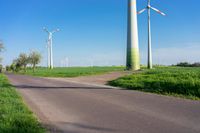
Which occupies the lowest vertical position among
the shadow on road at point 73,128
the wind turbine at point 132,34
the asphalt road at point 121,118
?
the shadow on road at point 73,128

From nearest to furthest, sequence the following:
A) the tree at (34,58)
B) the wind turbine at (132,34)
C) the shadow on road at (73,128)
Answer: the shadow on road at (73,128), the wind turbine at (132,34), the tree at (34,58)

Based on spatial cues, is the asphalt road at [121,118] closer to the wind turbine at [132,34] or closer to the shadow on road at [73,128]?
the shadow on road at [73,128]

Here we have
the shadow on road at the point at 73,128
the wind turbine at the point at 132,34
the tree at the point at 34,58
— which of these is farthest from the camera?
the tree at the point at 34,58

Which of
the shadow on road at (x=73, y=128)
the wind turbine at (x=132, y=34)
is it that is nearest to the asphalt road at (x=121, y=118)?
the shadow on road at (x=73, y=128)

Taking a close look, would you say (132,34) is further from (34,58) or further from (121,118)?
(34,58)

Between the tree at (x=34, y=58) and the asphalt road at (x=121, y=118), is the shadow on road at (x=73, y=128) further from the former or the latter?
the tree at (x=34, y=58)

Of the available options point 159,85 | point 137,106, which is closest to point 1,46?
point 159,85

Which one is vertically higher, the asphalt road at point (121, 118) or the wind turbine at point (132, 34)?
the wind turbine at point (132, 34)

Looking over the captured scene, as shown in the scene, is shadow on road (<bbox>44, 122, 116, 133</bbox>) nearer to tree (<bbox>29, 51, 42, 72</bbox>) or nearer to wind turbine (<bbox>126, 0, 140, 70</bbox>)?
wind turbine (<bbox>126, 0, 140, 70</bbox>)

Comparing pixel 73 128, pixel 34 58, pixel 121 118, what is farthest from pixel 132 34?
pixel 34 58

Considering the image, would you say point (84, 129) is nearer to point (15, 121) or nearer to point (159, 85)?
point (15, 121)

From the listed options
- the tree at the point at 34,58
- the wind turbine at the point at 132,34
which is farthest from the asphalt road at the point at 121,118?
the tree at the point at 34,58

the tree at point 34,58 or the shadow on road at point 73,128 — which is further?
the tree at point 34,58

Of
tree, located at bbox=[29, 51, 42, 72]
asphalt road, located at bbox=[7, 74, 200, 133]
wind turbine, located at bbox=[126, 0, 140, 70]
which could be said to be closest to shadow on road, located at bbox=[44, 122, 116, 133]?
asphalt road, located at bbox=[7, 74, 200, 133]
